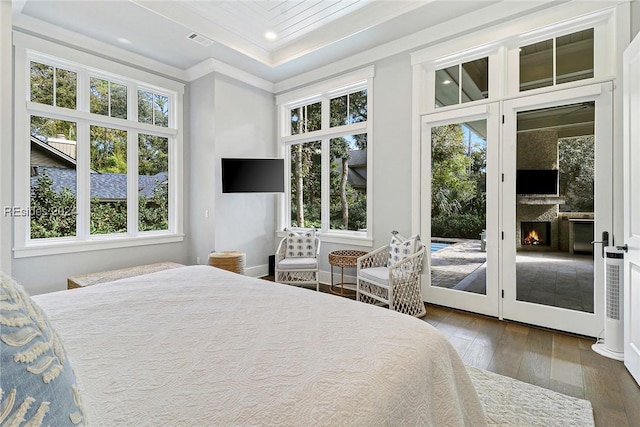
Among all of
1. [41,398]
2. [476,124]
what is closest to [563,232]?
[476,124]

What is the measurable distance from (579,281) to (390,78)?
2965 millimetres

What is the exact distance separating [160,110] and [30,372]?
4711 millimetres

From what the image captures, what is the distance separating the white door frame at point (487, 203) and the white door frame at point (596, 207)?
79 millimetres

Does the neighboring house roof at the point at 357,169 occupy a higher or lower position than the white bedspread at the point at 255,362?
higher

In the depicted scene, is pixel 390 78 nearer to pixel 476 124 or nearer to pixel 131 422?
pixel 476 124

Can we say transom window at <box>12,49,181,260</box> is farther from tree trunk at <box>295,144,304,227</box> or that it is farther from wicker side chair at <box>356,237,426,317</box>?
wicker side chair at <box>356,237,426,317</box>

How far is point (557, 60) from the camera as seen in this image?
9.48 ft

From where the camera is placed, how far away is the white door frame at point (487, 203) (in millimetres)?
3146

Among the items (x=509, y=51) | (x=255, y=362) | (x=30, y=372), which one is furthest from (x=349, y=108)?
(x=30, y=372)

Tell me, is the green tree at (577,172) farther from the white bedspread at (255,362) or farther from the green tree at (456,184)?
the white bedspread at (255,362)

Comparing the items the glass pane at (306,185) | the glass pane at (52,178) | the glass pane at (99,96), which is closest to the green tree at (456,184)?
the glass pane at (306,185)

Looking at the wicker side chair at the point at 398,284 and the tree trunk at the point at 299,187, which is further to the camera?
the tree trunk at the point at 299,187

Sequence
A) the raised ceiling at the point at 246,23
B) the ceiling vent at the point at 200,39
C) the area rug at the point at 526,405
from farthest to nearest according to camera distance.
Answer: the ceiling vent at the point at 200,39 → the raised ceiling at the point at 246,23 → the area rug at the point at 526,405

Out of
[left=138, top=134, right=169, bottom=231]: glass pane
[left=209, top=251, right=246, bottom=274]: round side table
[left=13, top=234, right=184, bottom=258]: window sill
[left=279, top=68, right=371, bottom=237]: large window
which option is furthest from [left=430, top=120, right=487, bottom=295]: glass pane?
[left=138, top=134, right=169, bottom=231]: glass pane
